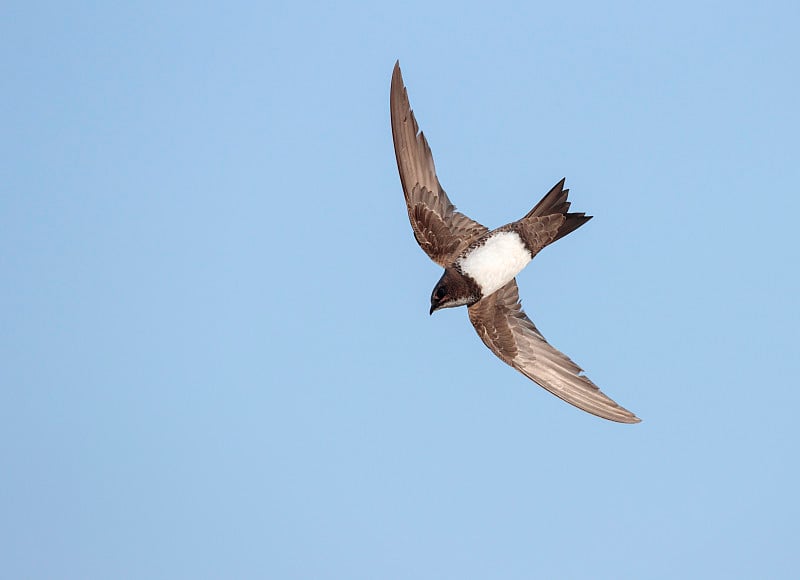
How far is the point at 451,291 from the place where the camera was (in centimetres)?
1576

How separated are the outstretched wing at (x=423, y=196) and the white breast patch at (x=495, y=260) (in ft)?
2.43

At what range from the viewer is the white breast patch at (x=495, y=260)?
1595cm

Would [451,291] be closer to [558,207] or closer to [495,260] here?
[495,260]

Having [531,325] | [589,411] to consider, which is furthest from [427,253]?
[589,411]

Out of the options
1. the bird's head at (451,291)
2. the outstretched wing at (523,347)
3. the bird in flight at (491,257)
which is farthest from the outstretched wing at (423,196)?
the outstretched wing at (523,347)

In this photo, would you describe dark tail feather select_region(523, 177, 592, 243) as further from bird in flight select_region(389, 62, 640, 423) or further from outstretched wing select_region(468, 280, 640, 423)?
outstretched wing select_region(468, 280, 640, 423)

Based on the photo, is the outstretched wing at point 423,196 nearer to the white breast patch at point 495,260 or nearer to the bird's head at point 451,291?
the white breast patch at point 495,260

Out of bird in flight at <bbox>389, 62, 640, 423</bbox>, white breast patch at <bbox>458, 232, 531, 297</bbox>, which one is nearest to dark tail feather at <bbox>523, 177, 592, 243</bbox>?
A: bird in flight at <bbox>389, 62, 640, 423</bbox>

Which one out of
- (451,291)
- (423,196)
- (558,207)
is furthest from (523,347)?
(423,196)

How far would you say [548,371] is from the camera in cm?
1652

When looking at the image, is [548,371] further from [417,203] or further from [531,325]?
[417,203]

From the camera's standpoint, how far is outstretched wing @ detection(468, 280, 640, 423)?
1620 cm

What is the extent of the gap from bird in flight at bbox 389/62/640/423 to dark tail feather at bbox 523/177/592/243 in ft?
0.05

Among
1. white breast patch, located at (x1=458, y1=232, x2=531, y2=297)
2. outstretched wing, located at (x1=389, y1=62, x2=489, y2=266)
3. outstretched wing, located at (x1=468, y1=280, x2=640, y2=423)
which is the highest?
outstretched wing, located at (x1=389, y1=62, x2=489, y2=266)
